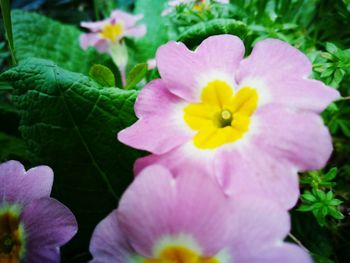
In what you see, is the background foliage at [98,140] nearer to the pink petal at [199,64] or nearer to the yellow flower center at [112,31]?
the pink petal at [199,64]

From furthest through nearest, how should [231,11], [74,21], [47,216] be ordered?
[74,21], [231,11], [47,216]

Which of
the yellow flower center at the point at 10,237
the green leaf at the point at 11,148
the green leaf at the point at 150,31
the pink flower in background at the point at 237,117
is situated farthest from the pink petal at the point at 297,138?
the green leaf at the point at 150,31

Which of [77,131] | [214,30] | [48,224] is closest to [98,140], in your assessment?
[77,131]

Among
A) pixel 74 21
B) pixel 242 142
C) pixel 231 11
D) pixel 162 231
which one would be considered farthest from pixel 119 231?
pixel 74 21

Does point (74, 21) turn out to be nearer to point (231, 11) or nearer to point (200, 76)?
point (231, 11)

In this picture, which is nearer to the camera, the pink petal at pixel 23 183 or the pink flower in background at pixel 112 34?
the pink petal at pixel 23 183

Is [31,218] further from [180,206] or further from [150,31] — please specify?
[150,31]

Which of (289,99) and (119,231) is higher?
(289,99)
